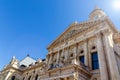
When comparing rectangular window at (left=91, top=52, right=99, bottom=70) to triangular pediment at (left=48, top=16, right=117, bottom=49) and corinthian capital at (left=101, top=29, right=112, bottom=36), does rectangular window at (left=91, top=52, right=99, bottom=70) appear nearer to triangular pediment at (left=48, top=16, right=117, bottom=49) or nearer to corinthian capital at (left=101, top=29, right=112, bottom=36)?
corinthian capital at (left=101, top=29, right=112, bottom=36)

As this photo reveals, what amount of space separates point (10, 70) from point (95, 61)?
903 inches

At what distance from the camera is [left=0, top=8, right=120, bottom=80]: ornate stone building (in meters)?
16.8

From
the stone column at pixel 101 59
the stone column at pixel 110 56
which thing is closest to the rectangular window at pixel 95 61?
the stone column at pixel 101 59

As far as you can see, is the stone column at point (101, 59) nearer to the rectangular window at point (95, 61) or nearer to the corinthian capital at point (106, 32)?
the corinthian capital at point (106, 32)

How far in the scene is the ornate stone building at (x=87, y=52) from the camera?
660 inches

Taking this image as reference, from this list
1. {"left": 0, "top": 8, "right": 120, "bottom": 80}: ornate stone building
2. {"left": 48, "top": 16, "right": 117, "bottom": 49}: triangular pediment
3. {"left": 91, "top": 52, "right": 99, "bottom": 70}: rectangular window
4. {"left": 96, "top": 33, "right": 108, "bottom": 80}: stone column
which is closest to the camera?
{"left": 96, "top": 33, "right": 108, "bottom": 80}: stone column

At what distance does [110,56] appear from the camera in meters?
17.1

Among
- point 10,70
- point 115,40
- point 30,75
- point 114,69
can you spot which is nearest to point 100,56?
point 114,69

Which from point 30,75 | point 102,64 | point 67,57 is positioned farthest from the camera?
point 30,75

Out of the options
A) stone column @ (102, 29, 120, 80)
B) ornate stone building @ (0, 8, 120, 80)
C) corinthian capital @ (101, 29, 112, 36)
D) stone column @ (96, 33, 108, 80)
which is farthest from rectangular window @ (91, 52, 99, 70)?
corinthian capital @ (101, 29, 112, 36)

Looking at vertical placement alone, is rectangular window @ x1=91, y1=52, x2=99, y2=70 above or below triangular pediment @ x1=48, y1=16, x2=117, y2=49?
below

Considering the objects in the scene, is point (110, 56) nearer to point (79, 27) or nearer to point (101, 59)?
point (101, 59)

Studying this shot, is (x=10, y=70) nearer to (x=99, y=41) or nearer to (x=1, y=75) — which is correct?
(x=1, y=75)

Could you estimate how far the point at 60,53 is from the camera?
2514 centimetres
